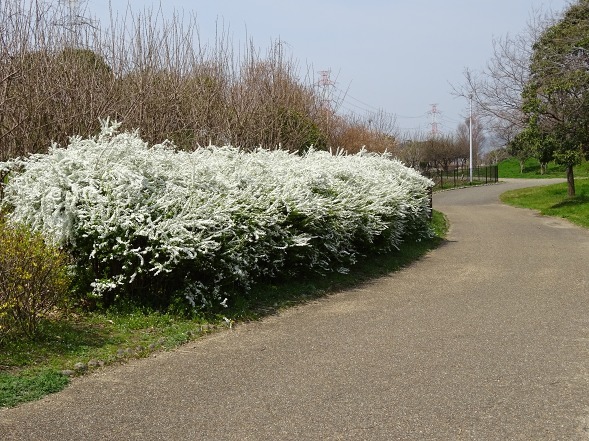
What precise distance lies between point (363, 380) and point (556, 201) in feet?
81.1

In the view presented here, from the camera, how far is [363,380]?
17.9 ft

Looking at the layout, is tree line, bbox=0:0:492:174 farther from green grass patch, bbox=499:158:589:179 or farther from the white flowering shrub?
green grass patch, bbox=499:158:589:179

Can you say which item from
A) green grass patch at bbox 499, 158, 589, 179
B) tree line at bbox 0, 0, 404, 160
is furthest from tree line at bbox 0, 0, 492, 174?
green grass patch at bbox 499, 158, 589, 179

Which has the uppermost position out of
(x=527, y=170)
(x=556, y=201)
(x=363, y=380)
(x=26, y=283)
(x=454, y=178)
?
(x=527, y=170)

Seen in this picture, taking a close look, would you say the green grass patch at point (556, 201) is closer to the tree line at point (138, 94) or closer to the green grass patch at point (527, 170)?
the tree line at point (138, 94)

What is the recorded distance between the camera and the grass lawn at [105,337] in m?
5.23

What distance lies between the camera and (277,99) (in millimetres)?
17484

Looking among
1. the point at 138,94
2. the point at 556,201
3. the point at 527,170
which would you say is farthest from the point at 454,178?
the point at 138,94

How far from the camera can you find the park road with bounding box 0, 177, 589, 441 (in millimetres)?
4441

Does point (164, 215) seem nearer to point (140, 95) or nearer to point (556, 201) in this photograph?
point (140, 95)

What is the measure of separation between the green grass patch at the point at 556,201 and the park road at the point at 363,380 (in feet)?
43.8

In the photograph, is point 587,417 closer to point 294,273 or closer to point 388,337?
point 388,337

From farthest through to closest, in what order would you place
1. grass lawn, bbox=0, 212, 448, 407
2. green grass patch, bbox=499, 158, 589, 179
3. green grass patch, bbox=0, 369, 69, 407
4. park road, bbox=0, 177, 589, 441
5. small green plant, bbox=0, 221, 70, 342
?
green grass patch, bbox=499, 158, 589, 179 < small green plant, bbox=0, 221, 70, 342 < grass lawn, bbox=0, 212, 448, 407 < green grass patch, bbox=0, 369, 69, 407 < park road, bbox=0, 177, 589, 441

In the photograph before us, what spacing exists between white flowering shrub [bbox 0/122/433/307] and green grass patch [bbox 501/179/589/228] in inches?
516
